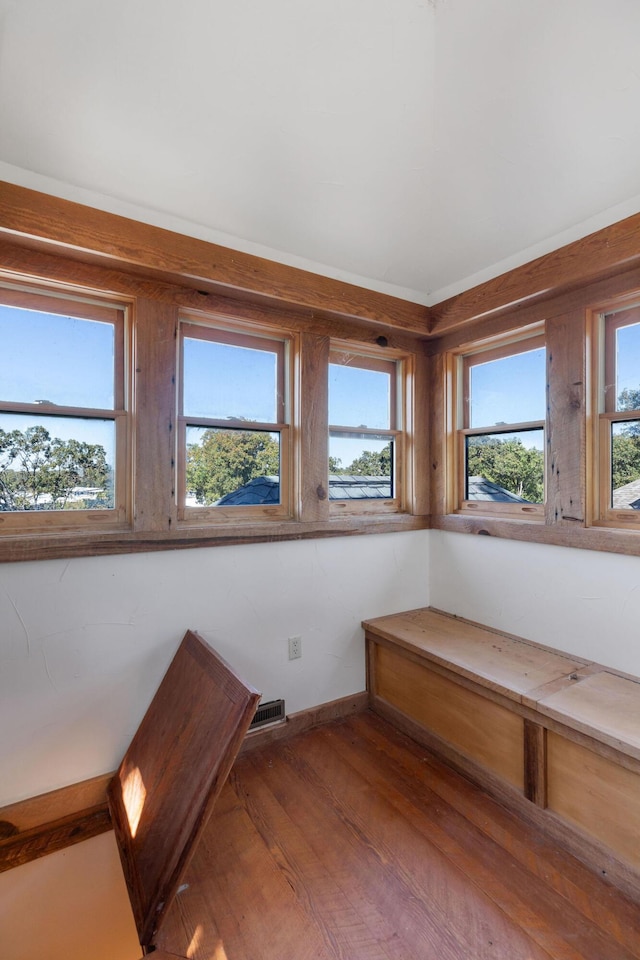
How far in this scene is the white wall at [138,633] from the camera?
168cm

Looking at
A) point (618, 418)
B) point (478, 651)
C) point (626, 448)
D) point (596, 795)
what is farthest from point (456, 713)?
point (618, 418)

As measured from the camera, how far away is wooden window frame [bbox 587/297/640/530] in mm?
2023

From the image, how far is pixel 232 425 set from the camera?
86.8 inches

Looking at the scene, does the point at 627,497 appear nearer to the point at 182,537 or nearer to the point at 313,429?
the point at 313,429

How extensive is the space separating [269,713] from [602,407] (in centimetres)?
223

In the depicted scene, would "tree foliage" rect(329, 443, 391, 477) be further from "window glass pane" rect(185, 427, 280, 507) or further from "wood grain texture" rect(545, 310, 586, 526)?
"wood grain texture" rect(545, 310, 586, 526)

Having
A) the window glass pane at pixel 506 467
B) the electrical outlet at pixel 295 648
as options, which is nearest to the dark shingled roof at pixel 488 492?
the window glass pane at pixel 506 467

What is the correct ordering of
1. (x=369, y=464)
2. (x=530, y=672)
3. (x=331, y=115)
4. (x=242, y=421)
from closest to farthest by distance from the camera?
(x=331, y=115) → (x=530, y=672) → (x=242, y=421) → (x=369, y=464)

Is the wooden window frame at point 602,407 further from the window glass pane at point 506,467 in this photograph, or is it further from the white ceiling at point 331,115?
the white ceiling at point 331,115

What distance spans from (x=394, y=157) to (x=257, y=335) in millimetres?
1036

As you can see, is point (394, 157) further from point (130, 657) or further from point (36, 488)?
point (130, 657)

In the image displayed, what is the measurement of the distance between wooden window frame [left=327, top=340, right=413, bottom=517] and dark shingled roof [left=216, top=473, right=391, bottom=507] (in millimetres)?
43

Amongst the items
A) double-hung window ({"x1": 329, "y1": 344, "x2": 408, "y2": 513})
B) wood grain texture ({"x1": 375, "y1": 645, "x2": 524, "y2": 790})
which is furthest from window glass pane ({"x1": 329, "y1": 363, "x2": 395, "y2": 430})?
wood grain texture ({"x1": 375, "y1": 645, "x2": 524, "y2": 790})

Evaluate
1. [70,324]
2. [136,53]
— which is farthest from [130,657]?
[136,53]
